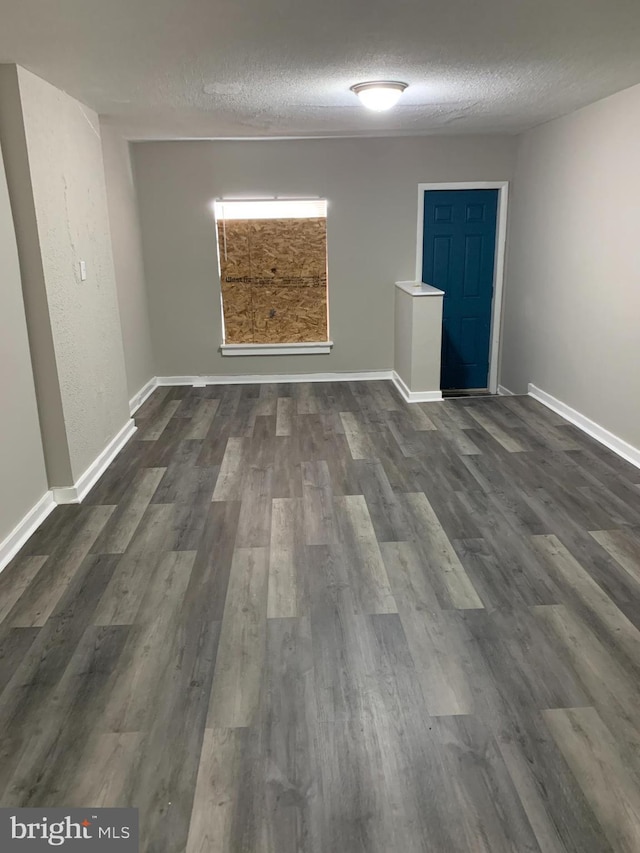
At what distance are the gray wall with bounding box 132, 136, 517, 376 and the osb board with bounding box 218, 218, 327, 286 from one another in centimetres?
12

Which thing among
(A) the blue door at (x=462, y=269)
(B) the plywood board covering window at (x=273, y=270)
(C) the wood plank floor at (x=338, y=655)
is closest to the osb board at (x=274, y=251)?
(B) the plywood board covering window at (x=273, y=270)

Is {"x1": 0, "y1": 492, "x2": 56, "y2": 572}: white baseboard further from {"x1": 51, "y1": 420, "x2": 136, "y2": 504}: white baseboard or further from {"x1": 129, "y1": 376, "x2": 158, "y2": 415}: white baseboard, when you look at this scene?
{"x1": 129, "y1": 376, "x2": 158, "y2": 415}: white baseboard

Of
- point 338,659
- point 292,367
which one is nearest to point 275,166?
point 292,367

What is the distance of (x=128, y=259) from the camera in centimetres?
589

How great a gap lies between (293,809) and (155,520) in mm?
2070

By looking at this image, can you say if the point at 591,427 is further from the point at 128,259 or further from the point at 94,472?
the point at 128,259

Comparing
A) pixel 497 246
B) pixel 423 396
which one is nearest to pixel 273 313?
pixel 423 396

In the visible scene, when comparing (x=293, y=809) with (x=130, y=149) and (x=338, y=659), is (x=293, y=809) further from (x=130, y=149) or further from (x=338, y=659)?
(x=130, y=149)

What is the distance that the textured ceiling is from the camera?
2469mm

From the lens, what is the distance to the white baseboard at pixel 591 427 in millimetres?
4273

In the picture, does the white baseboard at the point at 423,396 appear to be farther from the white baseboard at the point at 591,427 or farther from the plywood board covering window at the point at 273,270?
the plywood board covering window at the point at 273,270

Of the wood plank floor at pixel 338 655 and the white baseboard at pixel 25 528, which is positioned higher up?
the white baseboard at pixel 25 528

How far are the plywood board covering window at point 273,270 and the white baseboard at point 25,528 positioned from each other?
3362mm

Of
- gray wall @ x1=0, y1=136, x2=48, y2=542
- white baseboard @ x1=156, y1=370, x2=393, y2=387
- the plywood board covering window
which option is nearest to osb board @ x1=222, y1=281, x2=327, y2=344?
the plywood board covering window
